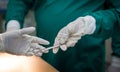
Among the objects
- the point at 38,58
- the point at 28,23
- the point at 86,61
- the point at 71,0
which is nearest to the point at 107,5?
the point at 71,0

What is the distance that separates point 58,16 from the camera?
1.21m

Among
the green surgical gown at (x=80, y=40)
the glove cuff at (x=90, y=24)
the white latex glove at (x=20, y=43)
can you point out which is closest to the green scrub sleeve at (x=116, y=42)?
the green surgical gown at (x=80, y=40)

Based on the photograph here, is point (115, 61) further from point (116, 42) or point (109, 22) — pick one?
point (109, 22)

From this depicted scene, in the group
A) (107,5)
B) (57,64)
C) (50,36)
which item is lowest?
(57,64)

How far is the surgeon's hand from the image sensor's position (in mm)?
956

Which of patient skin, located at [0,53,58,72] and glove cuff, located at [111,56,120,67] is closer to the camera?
patient skin, located at [0,53,58,72]

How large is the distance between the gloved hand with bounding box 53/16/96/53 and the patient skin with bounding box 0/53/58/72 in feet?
0.24

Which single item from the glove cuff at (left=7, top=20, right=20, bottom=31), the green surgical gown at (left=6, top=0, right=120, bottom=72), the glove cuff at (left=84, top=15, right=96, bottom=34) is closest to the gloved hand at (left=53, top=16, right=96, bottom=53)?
the glove cuff at (left=84, top=15, right=96, bottom=34)

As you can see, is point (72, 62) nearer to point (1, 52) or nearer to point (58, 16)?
point (58, 16)

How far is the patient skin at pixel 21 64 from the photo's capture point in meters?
0.90

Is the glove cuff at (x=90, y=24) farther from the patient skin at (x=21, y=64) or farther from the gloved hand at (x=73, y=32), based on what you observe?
the patient skin at (x=21, y=64)

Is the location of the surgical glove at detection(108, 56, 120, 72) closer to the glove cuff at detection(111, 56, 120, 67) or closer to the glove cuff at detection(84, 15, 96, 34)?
the glove cuff at detection(111, 56, 120, 67)

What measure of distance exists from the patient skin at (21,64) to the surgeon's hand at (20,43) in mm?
24

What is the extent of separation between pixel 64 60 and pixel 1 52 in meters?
0.33
